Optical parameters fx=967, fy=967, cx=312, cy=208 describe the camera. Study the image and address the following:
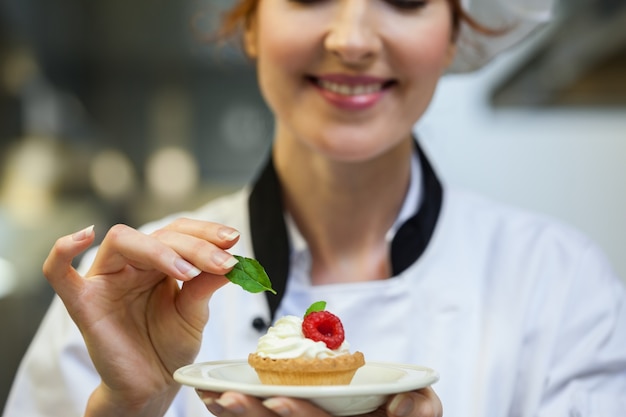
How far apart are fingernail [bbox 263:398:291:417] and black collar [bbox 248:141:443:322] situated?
2.35 ft

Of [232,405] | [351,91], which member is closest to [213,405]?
[232,405]

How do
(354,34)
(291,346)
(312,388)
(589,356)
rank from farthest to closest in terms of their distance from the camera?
(589,356)
(354,34)
(291,346)
(312,388)

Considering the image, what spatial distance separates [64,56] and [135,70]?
467 mm

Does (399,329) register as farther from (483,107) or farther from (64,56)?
(64,56)

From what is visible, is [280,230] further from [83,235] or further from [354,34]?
[83,235]

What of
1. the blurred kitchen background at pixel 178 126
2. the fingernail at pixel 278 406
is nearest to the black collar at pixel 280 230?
the blurred kitchen background at pixel 178 126

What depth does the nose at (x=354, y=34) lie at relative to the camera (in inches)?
64.6

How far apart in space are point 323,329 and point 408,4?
67cm

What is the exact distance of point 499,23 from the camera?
209 centimetres

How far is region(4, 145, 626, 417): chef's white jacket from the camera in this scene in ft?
5.77

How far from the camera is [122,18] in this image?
19.0 feet

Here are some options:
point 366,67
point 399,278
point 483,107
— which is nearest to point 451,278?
point 399,278

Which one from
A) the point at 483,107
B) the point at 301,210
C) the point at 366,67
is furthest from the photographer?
the point at 483,107

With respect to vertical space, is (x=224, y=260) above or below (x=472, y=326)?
above
